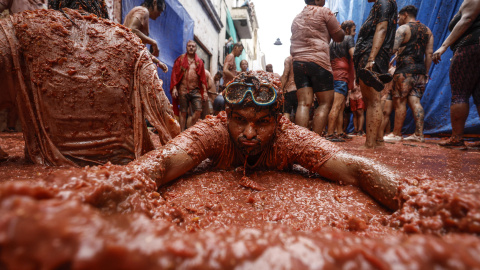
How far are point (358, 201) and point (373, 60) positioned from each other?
2.57 meters

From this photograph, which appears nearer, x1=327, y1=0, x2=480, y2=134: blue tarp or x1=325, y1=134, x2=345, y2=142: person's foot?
x1=325, y1=134, x2=345, y2=142: person's foot

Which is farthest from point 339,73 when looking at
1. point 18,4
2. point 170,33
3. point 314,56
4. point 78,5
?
point 18,4

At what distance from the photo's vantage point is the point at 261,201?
1.33 metres

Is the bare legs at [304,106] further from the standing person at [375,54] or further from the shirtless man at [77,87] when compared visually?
the shirtless man at [77,87]

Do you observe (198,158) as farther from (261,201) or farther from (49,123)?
(49,123)

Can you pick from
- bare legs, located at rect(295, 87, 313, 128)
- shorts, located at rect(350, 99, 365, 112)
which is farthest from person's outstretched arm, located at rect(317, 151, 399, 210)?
shorts, located at rect(350, 99, 365, 112)

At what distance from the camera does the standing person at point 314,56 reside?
127 inches

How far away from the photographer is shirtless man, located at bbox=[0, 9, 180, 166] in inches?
57.4

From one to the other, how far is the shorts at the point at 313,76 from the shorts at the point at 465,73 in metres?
2.05

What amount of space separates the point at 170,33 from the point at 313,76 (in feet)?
18.8

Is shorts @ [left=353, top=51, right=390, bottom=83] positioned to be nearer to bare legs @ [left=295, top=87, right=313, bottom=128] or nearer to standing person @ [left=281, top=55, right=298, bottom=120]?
bare legs @ [left=295, top=87, right=313, bottom=128]

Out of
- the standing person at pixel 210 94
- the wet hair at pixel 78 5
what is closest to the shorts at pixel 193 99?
the standing person at pixel 210 94

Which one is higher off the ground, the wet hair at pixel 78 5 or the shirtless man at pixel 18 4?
the shirtless man at pixel 18 4

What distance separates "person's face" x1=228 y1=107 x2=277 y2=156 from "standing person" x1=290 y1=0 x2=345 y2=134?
1.86 metres
